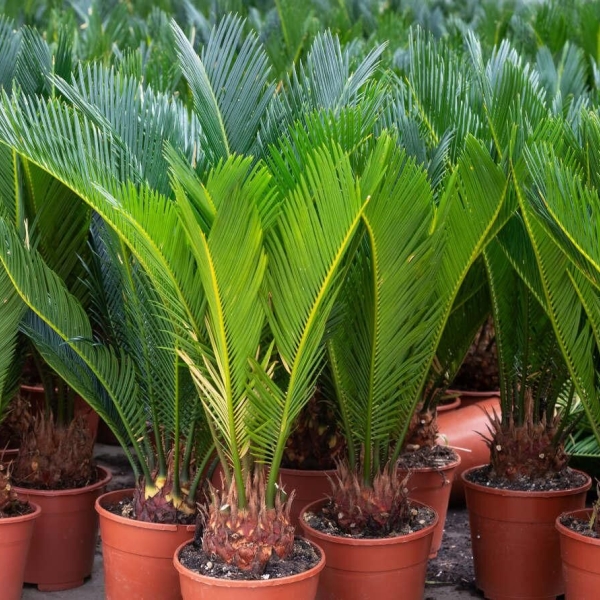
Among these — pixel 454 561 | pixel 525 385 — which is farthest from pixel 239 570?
pixel 454 561

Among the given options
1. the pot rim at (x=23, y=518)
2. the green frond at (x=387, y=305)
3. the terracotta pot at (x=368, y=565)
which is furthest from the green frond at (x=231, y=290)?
the pot rim at (x=23, y=518)

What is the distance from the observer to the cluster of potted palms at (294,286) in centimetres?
242

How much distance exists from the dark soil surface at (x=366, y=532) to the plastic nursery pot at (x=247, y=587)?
364 mm

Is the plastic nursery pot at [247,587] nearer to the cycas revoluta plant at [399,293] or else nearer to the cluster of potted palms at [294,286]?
the cluster of potted palms at [294,286]

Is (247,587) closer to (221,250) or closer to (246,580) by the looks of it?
(246,580)

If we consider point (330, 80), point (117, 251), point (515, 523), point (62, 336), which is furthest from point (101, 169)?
point (515, 523)

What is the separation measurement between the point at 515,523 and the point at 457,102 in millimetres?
1345

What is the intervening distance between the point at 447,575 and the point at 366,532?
30.2 inches

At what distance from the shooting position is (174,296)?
Result: 8.32 ft

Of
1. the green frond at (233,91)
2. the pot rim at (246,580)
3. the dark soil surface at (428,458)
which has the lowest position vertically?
the pot rim at (246,580)

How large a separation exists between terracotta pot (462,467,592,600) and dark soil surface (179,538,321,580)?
79cm

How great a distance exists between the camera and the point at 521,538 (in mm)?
3242

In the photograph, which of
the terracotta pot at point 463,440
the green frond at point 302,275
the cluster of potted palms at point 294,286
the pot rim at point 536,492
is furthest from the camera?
the terracotta pot at point 463,440

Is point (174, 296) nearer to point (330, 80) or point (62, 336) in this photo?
point (62, 336)
